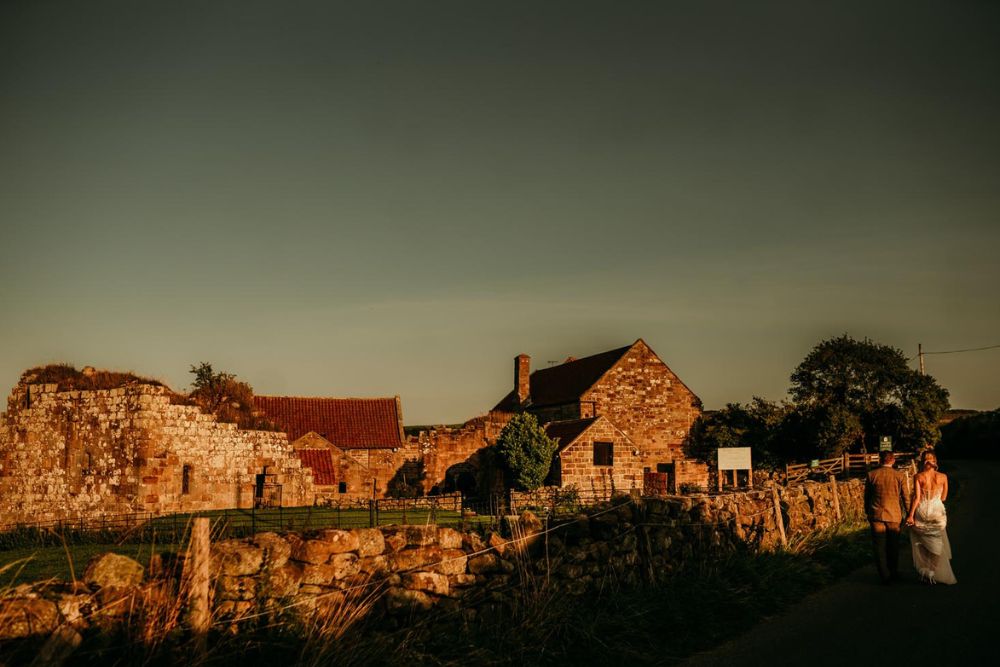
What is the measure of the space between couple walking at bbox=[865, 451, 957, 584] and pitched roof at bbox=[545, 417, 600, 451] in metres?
26.1

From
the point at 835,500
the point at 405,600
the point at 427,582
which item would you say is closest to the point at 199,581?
the point at 405,600

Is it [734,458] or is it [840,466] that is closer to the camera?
[734,458]

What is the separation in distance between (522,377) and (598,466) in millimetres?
16410

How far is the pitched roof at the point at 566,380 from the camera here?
4744 cm

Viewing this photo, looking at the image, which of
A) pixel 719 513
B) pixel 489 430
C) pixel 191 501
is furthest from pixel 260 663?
pixel 489 430

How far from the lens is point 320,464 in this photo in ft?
119

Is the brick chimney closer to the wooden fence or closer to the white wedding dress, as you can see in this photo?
the wooden fence

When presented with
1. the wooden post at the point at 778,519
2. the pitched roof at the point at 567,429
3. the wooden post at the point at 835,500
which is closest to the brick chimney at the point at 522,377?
the pitched roof at the point at 567,429

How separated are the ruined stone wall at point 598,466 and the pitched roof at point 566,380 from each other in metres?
7.39

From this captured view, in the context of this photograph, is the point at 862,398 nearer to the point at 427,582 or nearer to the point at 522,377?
the point at 522,377

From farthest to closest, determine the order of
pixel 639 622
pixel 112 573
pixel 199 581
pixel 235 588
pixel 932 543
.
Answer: pixel 932 543 < pixel 639 622 < pixel 235 588 < pixel 199 581 < pixel 112 573

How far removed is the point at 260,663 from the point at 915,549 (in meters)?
9.97

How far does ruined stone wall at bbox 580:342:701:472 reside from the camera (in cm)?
4553

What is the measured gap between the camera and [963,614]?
8.66 m
